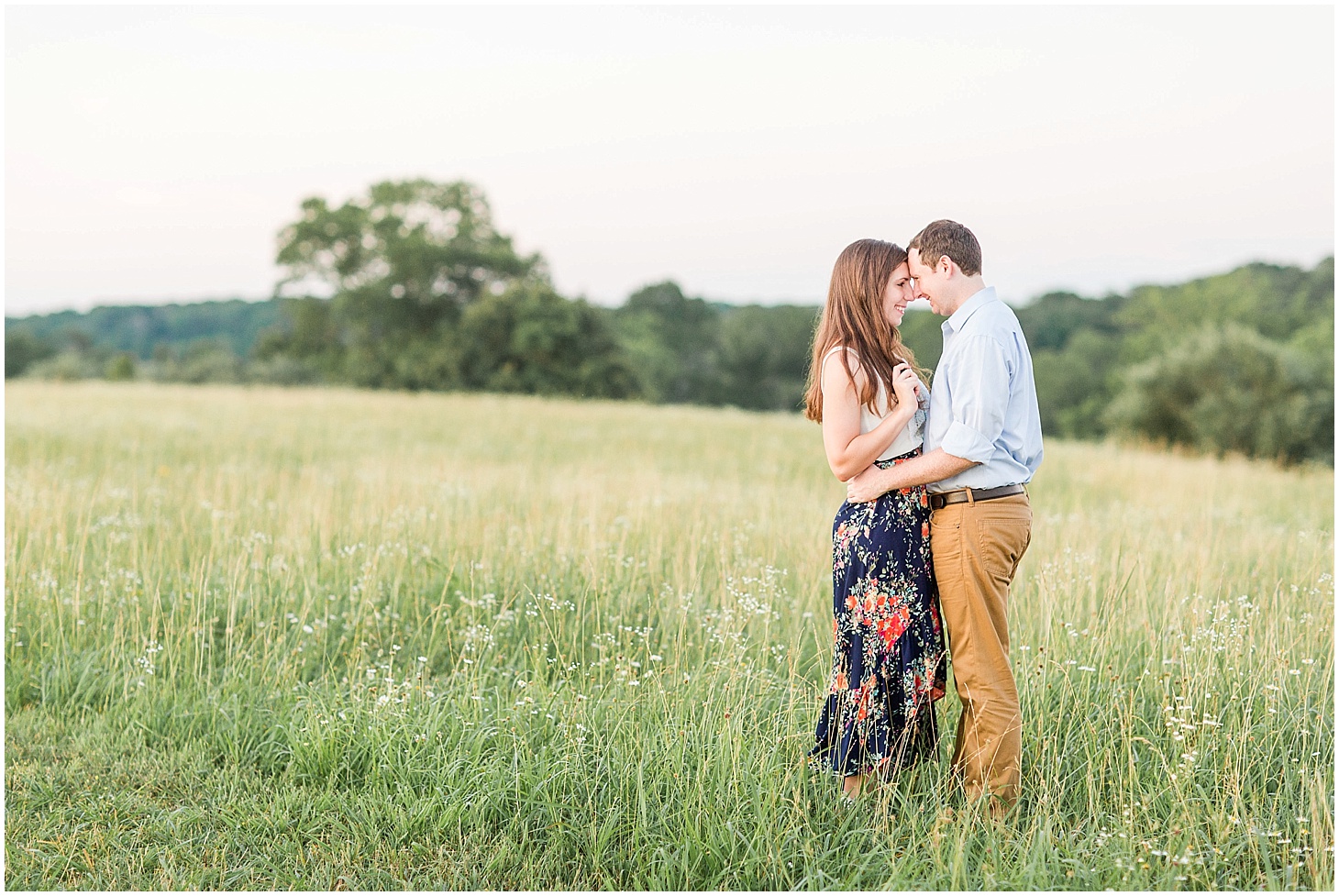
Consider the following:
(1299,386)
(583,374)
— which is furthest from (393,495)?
(583,374)

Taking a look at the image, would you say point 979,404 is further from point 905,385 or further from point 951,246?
point 951,246

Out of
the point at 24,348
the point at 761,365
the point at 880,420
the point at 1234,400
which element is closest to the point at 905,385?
the point at 880,420

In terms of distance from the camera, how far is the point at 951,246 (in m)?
3.52

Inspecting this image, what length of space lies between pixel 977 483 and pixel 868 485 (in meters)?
0.42

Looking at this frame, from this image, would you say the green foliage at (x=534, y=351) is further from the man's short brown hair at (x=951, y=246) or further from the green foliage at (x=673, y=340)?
the man's short brown hair at (x=951, y=246)

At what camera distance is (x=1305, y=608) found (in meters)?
5.74

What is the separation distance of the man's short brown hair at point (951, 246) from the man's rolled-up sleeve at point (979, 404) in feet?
1.11

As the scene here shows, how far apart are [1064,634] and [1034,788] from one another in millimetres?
1450

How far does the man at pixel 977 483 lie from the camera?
343 centimetres

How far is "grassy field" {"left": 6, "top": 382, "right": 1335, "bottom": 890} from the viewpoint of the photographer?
11.3 feet

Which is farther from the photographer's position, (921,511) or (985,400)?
(921,511)

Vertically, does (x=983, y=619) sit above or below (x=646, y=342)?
below

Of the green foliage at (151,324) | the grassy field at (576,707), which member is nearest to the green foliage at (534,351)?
the grassy field at (576,707)

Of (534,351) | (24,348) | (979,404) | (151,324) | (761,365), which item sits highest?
(151,324)
